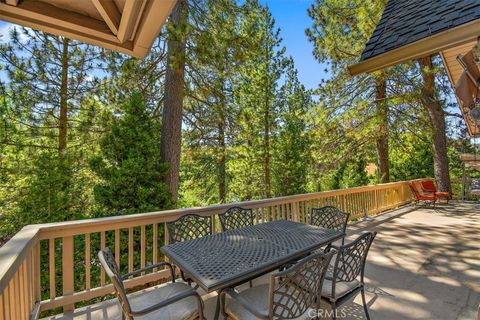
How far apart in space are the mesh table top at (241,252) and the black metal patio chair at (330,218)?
73cm

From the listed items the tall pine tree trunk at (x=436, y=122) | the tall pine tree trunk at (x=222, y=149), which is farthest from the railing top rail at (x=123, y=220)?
the tall pine tree trunk at (x=436, y=122)

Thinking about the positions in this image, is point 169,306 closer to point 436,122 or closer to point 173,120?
point 173,120

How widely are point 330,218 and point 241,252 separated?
6.59ft

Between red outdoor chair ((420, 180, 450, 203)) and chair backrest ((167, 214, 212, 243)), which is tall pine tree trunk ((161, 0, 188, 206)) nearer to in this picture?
chair backrest ((167, 214, 212, 243))

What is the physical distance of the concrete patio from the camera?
2717 millimetres

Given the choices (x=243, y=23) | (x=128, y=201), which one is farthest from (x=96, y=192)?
(x=243, y=23)

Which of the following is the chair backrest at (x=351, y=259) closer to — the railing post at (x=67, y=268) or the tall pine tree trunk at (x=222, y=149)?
the railing post at (x=67, y=268)

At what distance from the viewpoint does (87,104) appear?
290 inches

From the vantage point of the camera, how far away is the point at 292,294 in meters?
1.86

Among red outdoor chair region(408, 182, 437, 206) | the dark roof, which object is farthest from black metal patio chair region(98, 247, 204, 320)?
red outdoor chair region(408, 182, 437, 206)

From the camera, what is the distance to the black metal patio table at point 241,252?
202 cm

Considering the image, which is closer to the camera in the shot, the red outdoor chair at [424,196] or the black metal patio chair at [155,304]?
the black metal patio chair at [155,304]

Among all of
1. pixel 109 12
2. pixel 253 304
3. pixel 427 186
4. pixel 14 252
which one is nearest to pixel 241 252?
pixel 253 304

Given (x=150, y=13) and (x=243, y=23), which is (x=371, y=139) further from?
(x=150, y=13)
